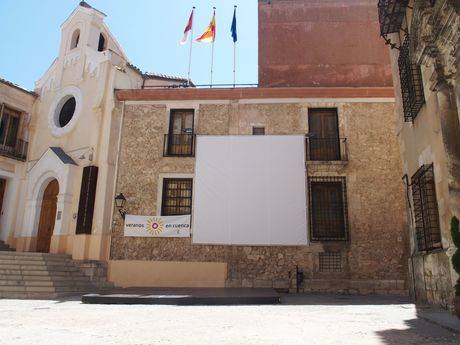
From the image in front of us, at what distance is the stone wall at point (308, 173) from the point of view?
502 inches

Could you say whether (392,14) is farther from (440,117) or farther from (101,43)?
(101,43)

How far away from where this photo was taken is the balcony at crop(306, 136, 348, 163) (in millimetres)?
13681

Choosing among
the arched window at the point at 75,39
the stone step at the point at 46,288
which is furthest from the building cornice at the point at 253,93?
the stone step at the point at 46,288

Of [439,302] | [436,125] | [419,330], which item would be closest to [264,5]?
[436,125]

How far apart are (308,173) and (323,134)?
1.60m

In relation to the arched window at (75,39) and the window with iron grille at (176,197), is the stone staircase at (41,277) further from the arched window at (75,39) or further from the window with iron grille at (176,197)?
the arched window at (75,39)

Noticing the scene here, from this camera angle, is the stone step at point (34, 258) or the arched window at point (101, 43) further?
the arched window at point (101, 43)

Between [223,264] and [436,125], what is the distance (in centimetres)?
821

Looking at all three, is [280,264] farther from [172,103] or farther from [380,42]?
[380,42]

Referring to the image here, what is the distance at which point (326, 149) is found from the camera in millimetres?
13914

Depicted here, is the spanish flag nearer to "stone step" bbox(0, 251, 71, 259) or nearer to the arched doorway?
the arched doorway

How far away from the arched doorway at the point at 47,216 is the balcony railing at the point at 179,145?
15.8 feet

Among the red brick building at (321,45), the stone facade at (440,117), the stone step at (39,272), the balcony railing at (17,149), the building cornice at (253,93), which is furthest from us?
the red brick building at (321,45)

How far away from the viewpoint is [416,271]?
27.3ft
